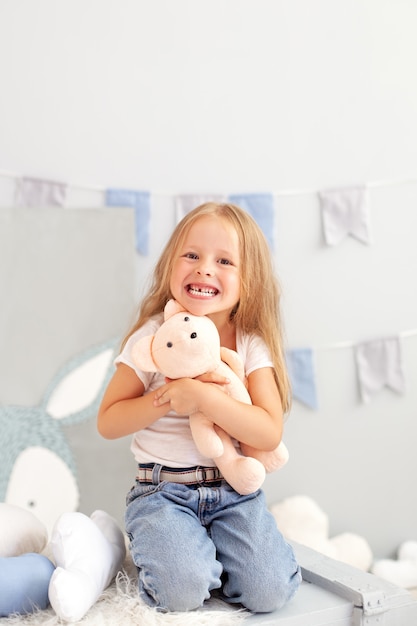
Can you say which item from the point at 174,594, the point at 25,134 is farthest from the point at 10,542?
the point at 25,134

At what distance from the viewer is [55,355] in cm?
197

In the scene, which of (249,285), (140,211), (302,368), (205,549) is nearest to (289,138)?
(140,211)

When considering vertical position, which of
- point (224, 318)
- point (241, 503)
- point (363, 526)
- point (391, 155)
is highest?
point (391, 155)

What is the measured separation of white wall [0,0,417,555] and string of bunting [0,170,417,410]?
27 millimetres

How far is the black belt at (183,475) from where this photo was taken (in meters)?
1.27

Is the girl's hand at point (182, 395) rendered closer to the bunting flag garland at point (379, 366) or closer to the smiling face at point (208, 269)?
the smiling face at point (208, 269)

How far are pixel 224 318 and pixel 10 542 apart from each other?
517mm

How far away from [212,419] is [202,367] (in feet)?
0.27

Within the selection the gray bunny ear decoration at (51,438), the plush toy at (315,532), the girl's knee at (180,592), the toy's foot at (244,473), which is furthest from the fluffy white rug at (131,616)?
the plush toy at (315,532)

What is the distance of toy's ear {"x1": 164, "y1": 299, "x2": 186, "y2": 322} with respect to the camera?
128 cm

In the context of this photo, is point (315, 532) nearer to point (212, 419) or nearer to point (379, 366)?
point (379, 366)

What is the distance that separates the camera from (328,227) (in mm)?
2225

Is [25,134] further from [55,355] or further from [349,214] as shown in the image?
[349,214]

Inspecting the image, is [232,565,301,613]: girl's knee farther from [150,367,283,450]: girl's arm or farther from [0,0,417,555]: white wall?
[0,0,417,555]: white wall
